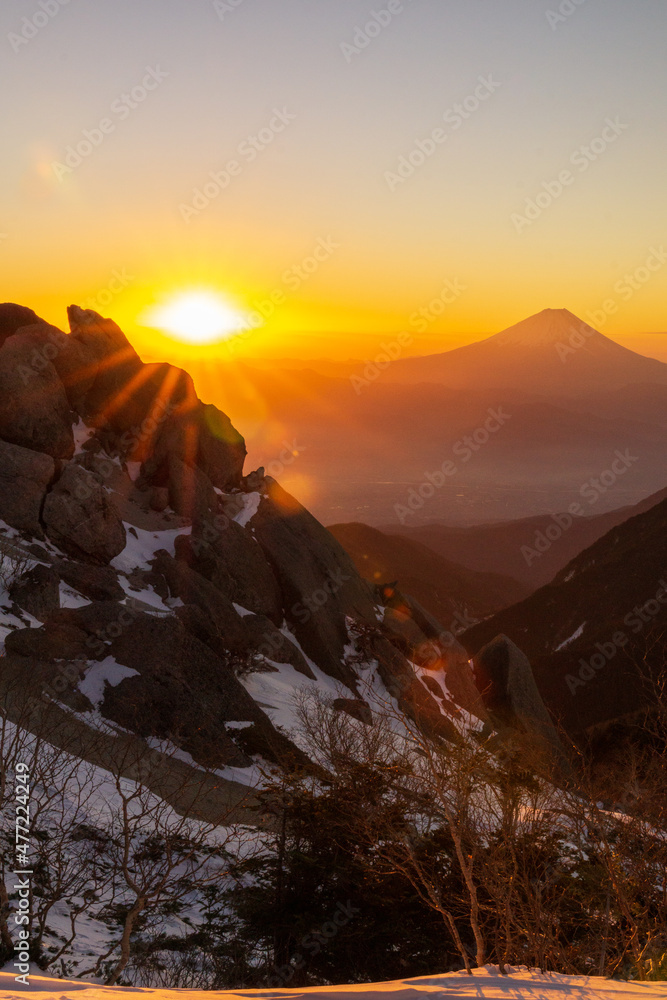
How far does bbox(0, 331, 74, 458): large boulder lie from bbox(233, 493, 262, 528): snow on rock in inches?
440

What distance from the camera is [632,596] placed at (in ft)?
318

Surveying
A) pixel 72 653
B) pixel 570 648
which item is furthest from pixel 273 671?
pixel 570 648

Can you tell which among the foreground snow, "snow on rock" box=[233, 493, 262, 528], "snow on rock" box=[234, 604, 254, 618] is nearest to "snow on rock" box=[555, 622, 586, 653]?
"snow on rock" box=[233, 493, 262, 528]

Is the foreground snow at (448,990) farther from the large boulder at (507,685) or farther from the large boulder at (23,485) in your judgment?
the large boulder at (507,685)

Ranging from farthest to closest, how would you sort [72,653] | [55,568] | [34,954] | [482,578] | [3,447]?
1. [482,578]
2. [3,447]
3. [55,568]
4. [72,653]
5. [34,954]

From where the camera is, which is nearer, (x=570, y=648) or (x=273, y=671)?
(x=273, y=671)

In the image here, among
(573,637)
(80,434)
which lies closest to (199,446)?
(80,434)

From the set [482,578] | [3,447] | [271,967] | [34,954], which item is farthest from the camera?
[482,578]

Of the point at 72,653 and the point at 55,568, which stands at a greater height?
the point at 55,568

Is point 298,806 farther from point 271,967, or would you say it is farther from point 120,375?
point 120,375

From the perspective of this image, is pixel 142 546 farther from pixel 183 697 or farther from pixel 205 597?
pixel 183 697

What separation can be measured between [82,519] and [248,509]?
13.8 metres

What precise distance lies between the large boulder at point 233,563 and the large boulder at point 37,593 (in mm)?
9537

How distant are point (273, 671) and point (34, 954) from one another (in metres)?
25.5
